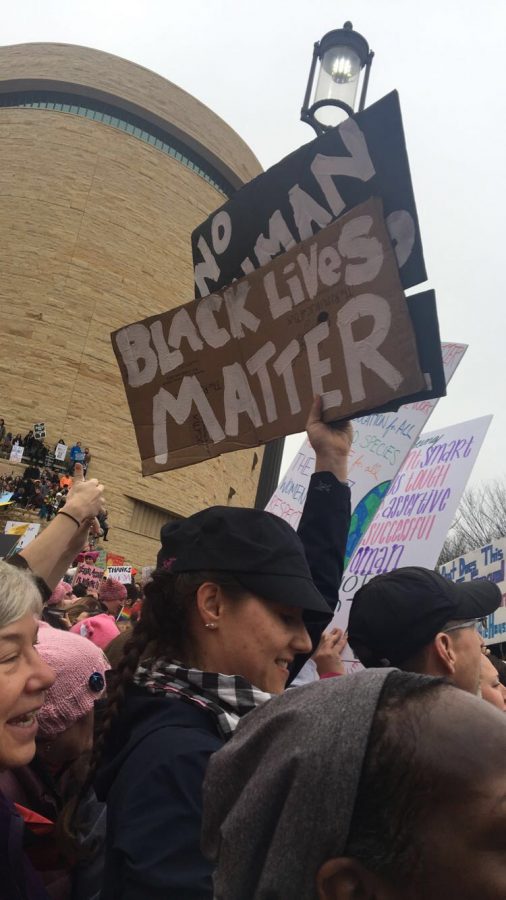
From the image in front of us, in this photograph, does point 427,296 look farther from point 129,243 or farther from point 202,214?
point 202,214

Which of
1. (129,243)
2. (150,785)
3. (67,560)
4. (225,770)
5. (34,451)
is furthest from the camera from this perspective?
(129,243)

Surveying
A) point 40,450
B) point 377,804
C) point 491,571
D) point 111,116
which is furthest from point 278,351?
point 111,116

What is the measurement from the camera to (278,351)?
2.52 metres

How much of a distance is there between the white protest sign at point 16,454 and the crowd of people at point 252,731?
1695 centimetres

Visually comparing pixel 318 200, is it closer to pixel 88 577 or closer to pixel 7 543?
pixel 7 543

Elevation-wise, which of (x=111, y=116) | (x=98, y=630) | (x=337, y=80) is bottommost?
(x=98, y=630)

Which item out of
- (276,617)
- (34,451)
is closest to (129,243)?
(34,451)

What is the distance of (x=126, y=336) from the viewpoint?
9.68 ft

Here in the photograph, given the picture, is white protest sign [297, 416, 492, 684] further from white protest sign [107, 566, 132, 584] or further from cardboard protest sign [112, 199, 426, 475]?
white protest sign [107, 566, 132, 584]

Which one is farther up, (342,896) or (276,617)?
(276,617)

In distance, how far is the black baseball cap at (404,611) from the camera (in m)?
1.97

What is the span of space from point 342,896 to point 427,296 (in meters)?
1.67

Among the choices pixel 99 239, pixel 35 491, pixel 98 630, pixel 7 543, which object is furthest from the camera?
pixel 99 239

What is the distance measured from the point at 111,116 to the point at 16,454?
13794mm
